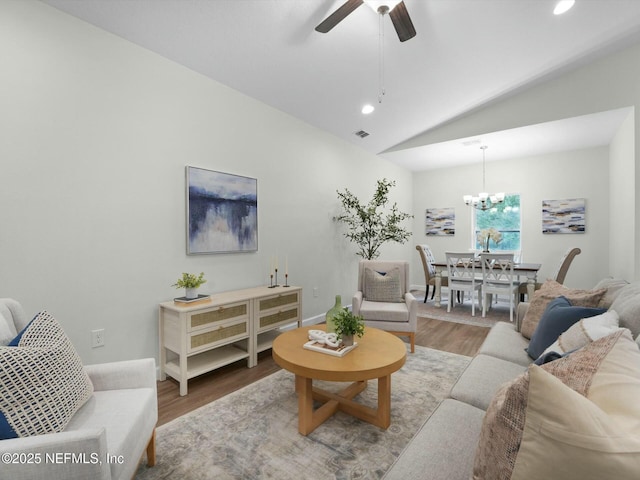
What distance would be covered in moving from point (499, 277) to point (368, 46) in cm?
386

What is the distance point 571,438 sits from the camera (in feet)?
2.08

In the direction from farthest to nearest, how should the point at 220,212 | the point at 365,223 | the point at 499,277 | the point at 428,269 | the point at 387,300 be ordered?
the point at 428,269
the point at 365,223
the point at 499,277
the point at 387,300
the point at 220,212

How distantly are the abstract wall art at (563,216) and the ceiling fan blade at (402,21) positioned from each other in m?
4.91

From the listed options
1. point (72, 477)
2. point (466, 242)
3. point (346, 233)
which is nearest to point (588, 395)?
point (72, 477)

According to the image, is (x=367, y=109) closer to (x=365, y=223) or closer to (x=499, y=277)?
(x=365, y=223)

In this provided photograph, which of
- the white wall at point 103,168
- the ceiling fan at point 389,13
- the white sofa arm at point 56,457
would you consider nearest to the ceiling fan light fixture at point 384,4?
the ceiling fan at point 389,13

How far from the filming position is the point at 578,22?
3.08 metres

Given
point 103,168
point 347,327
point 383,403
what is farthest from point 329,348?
point 103,168

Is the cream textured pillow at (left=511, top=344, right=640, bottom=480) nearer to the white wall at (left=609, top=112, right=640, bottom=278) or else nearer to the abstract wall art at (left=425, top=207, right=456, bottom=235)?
the white wall at (left=609, top=112, right=640, bottom=278)

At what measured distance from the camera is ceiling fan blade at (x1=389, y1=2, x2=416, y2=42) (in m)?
2.08

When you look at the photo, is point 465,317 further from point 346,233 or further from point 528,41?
point 528,41

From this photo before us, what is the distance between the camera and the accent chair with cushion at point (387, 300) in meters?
3.23

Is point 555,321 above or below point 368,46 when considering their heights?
below

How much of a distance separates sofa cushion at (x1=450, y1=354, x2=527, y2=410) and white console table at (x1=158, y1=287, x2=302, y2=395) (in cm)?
191
